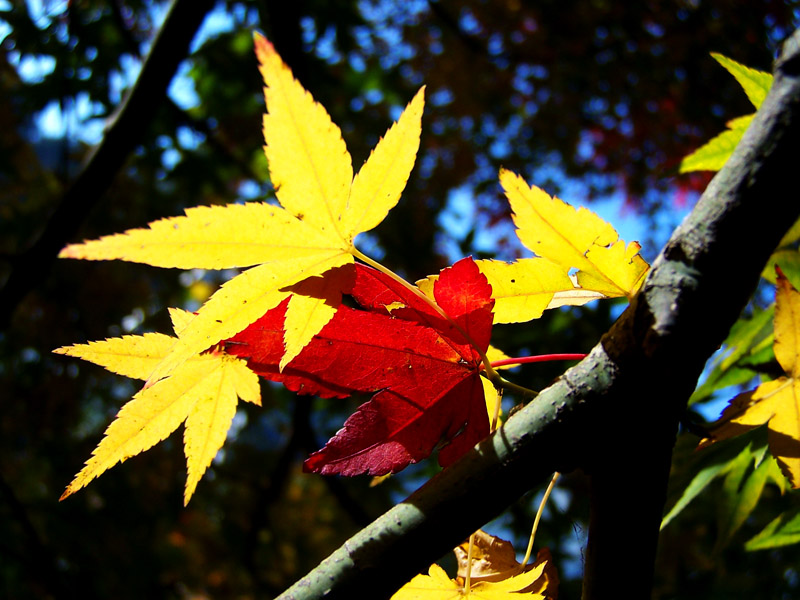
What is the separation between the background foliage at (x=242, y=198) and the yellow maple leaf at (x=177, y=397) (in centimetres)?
99

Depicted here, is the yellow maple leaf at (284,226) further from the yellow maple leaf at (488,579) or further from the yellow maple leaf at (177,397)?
the yellow maple leaf at (488,579)

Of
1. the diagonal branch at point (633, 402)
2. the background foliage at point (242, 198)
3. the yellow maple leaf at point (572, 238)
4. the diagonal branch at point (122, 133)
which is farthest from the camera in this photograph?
the background foliage at point (242, 198)

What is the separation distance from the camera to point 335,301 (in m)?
0.40

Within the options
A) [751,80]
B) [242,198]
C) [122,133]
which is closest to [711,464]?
[751,80]

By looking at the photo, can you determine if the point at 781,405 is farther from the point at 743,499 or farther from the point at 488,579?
the point at 743,499

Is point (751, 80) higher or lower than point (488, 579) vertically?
higher

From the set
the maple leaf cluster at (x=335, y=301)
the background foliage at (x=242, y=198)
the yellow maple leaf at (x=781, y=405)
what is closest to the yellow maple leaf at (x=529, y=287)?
the maple leaf cluster at (x=335, y=301)

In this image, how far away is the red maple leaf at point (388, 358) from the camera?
415 millimetres

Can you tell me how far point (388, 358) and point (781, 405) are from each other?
0.89 ft

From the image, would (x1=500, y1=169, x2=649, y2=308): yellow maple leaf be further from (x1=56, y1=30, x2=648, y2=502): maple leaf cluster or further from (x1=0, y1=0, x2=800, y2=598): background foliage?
(x1=0, y1=0, x2=800, y2=598): background foliage

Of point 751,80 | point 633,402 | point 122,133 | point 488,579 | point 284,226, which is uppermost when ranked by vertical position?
point 122,133

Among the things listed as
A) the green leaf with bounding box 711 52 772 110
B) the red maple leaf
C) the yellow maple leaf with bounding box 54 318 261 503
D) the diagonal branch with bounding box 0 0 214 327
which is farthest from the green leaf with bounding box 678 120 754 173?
the diagonal branch with bounding box 0 0 214 327

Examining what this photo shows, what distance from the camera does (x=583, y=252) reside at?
409mm

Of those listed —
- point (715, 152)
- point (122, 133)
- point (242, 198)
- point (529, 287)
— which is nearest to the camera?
point (529, 287)
